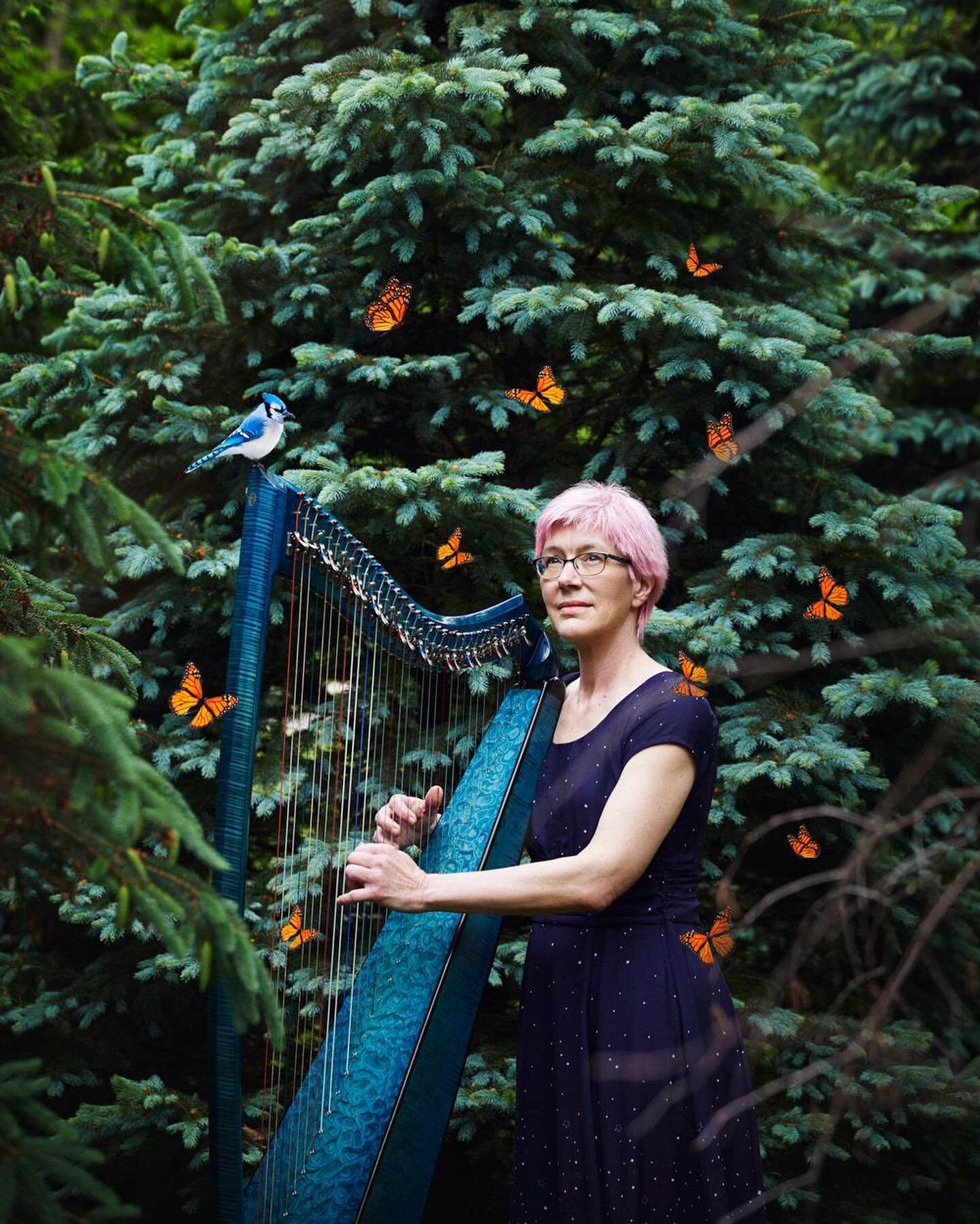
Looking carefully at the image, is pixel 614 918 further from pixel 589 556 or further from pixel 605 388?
pixel 605 388

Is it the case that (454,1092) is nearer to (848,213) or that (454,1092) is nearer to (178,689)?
(178,689)

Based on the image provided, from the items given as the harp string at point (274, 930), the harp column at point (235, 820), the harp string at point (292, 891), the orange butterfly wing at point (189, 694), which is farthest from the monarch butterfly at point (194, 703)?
the harp column at point (235, 820)

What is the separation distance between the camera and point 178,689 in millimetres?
3436

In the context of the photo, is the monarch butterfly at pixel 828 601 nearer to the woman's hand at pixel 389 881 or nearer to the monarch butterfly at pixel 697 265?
the monarch butterfly at pixel 697 265

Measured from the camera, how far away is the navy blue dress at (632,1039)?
1.93m

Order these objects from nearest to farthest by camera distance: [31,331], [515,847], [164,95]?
1. [515,847]
2. [164,95]
3. [31,331]

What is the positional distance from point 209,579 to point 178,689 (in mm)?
329

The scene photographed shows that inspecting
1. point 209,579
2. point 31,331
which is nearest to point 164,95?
point 31,331

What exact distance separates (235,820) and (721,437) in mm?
2251

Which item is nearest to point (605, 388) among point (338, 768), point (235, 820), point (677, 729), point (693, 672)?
point (693, 672)

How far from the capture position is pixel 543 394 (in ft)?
12.0

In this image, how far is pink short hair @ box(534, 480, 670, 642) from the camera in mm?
2156

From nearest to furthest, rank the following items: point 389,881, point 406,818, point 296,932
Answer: point 389,881 < point 406,818 < point 296,932

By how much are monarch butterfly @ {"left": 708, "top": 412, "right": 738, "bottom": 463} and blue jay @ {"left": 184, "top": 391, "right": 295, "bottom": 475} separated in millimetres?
1583
